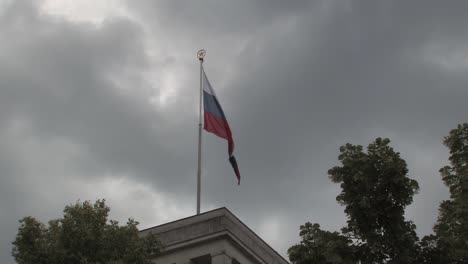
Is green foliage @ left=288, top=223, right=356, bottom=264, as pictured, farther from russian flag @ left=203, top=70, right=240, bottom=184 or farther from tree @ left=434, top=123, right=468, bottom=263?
russian flag @ left=203, top=70, right=240, bottom=184

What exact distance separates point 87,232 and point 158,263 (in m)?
9.69

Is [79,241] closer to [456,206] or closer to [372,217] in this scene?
[372,217]

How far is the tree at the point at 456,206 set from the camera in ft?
92.5

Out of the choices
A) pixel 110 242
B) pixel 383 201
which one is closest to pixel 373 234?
pixel 383 201

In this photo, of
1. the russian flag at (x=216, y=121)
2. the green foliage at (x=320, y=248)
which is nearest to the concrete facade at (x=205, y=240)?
the russian flag at (x=216, y=121)

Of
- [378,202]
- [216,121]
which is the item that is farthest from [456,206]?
[216,121]

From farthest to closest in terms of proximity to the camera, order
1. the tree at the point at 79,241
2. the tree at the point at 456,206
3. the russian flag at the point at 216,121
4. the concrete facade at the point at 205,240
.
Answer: the russian flag at the point at 216,121
the concrete facade at the point at 205,240
the tree at the point at 79,241
the tree at the point at 456,206

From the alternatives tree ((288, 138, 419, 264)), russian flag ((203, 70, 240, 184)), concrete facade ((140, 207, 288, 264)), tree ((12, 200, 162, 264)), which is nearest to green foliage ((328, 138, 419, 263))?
tree ((288, 138, 419, 264))

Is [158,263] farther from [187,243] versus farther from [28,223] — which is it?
[28,223]

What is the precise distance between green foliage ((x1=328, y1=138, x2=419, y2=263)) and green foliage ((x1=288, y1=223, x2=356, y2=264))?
2.25ft

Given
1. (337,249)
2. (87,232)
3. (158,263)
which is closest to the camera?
(337,249)

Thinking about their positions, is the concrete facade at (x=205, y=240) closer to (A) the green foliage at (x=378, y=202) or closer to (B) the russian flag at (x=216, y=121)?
(B) the russian flag at (x=216, y=121)

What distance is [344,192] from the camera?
3031cm

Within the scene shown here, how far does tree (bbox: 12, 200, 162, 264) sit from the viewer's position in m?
32.9
